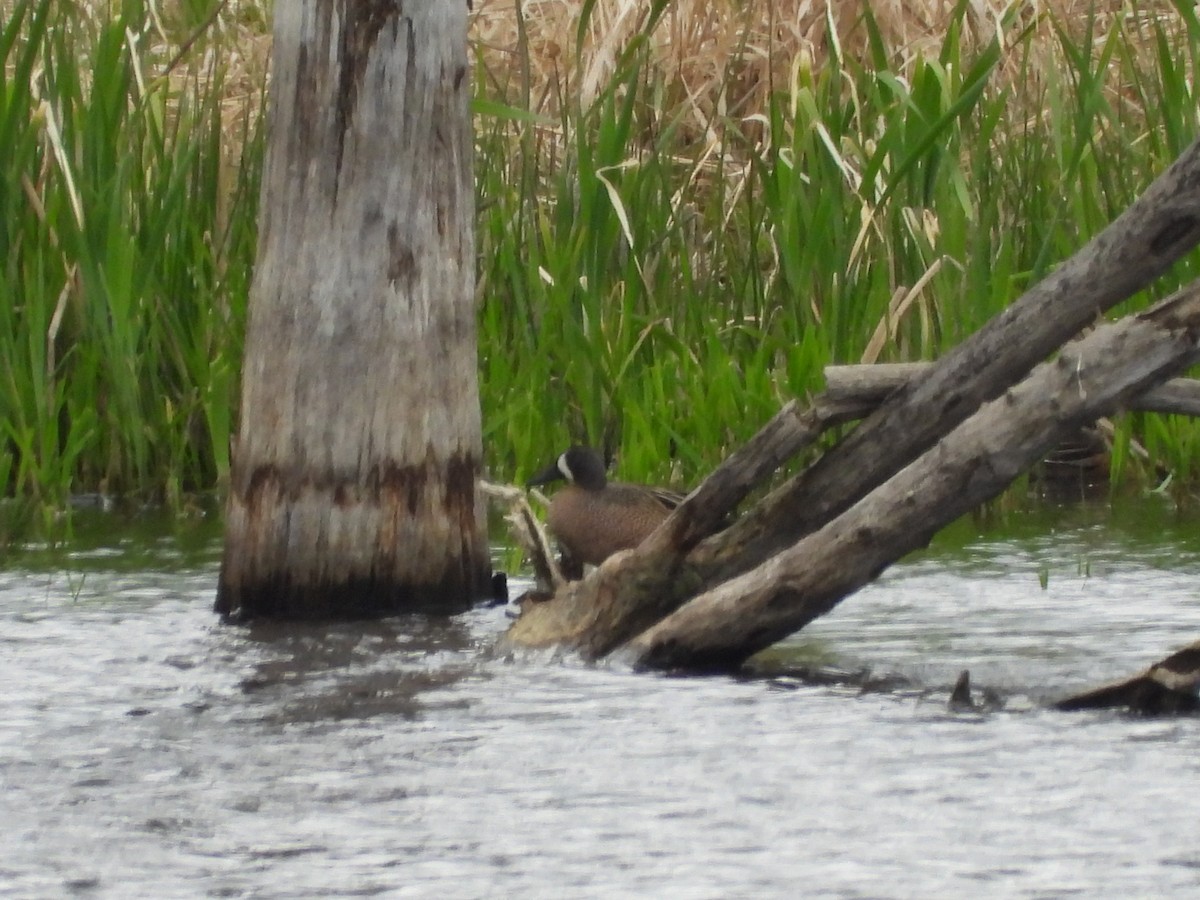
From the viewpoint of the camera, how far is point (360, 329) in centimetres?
527

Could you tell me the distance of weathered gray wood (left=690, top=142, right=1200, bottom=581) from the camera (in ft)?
13.7

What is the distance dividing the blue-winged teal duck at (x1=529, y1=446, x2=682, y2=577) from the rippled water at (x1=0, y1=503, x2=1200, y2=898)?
1.39 ft

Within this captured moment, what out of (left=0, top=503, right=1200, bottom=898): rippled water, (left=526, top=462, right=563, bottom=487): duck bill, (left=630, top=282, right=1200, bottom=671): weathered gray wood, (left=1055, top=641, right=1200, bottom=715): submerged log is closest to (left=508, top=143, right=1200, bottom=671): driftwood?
(left=630, top=282, right=1200, bottom=671): weathered gray wood

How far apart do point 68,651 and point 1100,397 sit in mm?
2183

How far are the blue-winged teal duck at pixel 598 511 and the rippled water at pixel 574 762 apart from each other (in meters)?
0.42

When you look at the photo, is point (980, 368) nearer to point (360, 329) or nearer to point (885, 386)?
point (885, 386)

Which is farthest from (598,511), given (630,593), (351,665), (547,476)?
(351,665)

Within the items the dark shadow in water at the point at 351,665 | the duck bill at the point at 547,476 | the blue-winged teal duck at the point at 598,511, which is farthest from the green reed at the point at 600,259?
the dark shadow in water at the point at 351,665

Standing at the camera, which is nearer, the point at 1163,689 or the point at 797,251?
the point at 1163,689

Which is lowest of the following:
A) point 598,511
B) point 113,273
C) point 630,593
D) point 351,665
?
point 351,665

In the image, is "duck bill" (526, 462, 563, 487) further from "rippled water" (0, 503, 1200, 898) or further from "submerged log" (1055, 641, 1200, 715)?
"submerged log" (1055, 641, 1200, 715)

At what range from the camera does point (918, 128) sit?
21.9ft

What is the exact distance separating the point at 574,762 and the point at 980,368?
3.86ft

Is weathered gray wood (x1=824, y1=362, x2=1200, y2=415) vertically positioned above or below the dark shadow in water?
above
